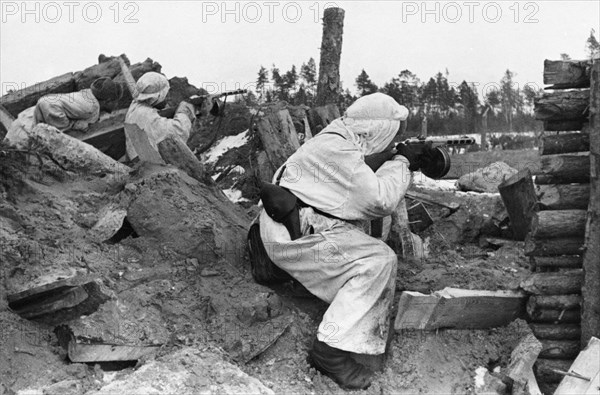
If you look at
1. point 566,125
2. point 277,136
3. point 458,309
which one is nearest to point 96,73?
point 277,136

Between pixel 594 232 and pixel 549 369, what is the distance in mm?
1069

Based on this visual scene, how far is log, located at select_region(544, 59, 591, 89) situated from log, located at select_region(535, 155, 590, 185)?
1.80 feet

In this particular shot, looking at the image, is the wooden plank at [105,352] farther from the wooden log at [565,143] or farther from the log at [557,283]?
the wooden log at [565,143]

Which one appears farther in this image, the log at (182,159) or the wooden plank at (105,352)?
the log at (182,159)

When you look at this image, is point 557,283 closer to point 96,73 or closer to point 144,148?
point 144,148

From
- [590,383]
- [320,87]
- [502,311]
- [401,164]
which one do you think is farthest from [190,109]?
[590,383]

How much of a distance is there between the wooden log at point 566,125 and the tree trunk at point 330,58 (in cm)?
540

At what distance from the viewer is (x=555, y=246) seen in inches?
214

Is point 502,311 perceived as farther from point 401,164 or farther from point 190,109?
point 190,109

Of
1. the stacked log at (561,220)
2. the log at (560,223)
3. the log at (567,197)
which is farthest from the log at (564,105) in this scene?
the log at (560,223)

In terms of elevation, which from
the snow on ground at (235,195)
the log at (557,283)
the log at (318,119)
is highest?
the log at (318,119)

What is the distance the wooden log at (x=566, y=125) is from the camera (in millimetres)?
5434

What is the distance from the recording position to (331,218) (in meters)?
5.32

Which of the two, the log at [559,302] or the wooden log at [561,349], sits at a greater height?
the log at [559,302]
